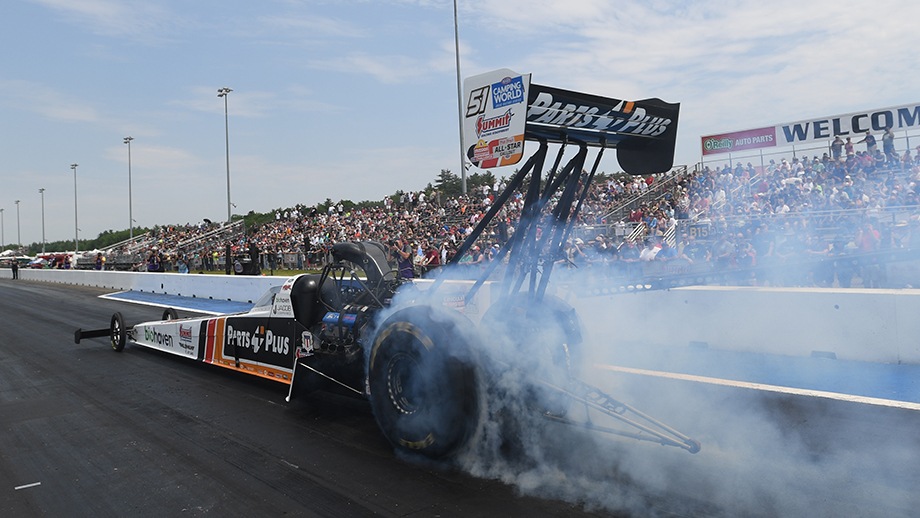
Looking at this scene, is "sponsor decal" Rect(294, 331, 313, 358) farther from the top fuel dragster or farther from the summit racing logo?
the summit racing logo

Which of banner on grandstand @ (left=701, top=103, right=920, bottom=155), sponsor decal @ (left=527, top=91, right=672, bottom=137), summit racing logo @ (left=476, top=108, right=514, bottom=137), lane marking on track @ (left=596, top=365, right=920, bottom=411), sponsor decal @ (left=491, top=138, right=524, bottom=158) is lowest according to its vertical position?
lane marking on track @ (left=596, top=365, right=920, bottom=411)

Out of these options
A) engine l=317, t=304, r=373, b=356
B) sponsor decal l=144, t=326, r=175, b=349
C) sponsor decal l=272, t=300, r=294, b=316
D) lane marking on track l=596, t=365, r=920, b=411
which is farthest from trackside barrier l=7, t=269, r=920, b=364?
sponsor decal l=144, t=326, r=175, b=349

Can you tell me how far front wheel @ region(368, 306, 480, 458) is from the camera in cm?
421

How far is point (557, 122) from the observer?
4.29m

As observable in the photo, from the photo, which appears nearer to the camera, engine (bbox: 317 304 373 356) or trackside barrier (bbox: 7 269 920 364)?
engine (bbox: 317 304 373 356)

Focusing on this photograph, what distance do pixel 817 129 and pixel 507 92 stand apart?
73.1 ft

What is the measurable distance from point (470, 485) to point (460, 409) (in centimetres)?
48

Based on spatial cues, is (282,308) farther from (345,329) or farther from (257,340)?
(345,329)

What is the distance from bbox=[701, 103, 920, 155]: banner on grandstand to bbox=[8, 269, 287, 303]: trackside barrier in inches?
731

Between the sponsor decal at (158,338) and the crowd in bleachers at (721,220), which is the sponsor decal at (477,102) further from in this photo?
the sponsor decal at (158,338)

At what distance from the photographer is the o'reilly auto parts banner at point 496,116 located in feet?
12.6

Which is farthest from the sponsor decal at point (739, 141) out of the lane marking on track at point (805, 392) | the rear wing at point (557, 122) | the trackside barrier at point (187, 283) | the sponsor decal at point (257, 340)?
the sponsor decal at point (257, 340)

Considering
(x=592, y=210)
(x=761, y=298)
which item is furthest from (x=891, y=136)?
(x=761, y=298)

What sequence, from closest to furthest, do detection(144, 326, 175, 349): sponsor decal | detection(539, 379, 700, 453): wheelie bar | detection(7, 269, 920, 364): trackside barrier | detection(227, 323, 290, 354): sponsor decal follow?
detection(539, 379, 700, 453): wheelie bar < detection(227, 323, 290, 354): sponsor decal < detection(7, 269, 920, 364): trackside barrier < detection(144, 326, 175, 349): sponsor decal
